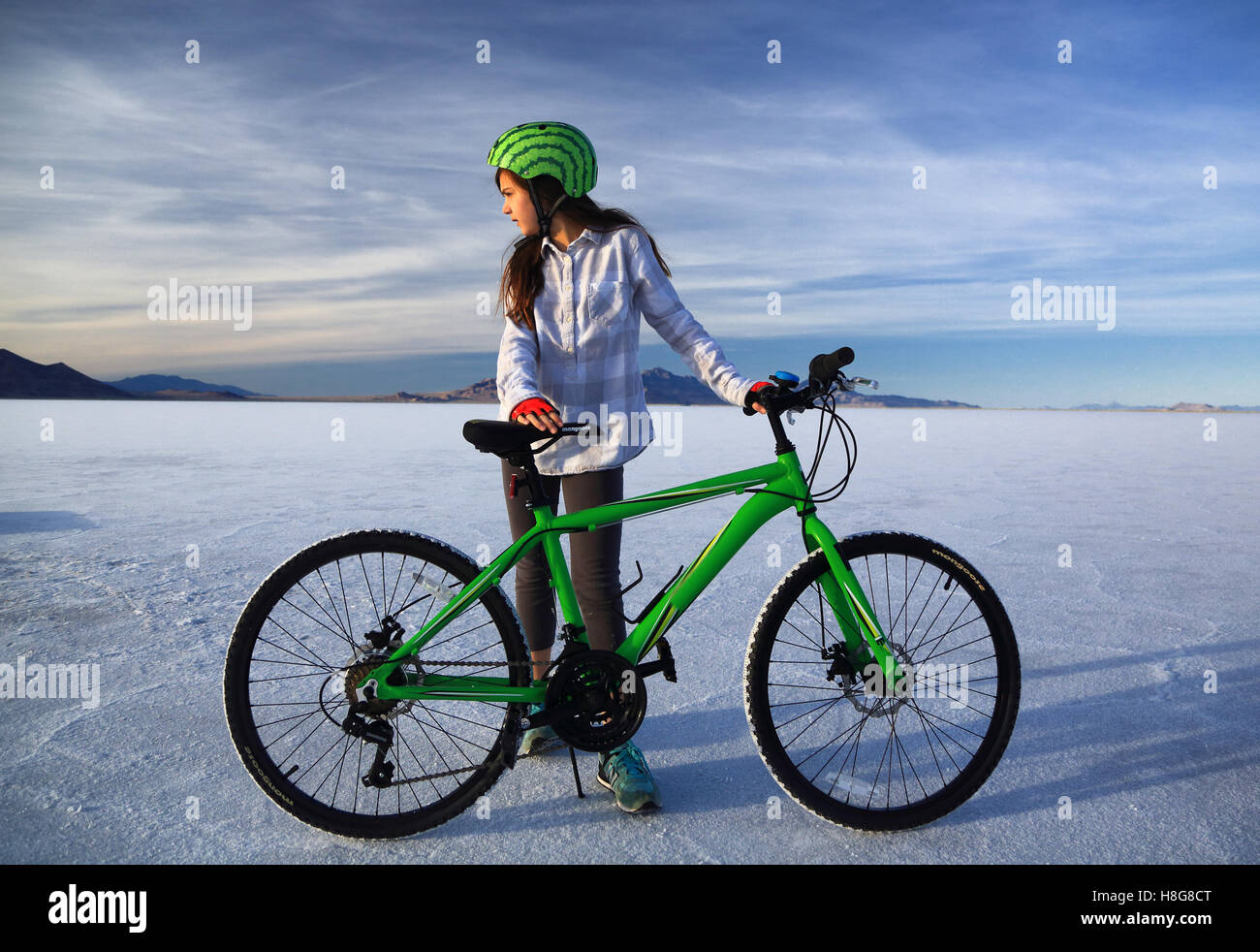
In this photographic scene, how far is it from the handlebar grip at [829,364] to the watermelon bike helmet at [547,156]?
0.80 metres

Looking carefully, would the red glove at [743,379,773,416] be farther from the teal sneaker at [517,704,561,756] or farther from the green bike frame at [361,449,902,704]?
the teal sneaker at [517,704,561,756]

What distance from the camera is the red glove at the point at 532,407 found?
1986 millimetres

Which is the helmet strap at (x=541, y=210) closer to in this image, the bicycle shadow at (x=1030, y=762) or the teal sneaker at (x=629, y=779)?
the teal sneaker at (x=629, y=779)

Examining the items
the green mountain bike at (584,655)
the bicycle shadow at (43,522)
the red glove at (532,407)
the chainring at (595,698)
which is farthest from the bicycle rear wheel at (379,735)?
the bicycle shadow at (43,522)


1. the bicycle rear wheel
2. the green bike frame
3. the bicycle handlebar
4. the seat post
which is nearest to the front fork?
the green bike frame

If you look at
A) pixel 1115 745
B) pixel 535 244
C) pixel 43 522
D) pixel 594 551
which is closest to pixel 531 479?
pixel 594 551

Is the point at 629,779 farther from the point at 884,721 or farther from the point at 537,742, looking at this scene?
the point at 884,721

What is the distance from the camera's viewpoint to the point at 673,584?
219cm

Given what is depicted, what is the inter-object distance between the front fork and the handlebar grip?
1.20 feet
